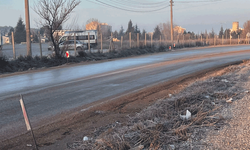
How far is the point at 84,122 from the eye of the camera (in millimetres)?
5602

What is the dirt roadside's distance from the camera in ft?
15.0

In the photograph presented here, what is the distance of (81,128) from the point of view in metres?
5.21

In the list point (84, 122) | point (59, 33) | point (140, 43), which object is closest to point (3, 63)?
point (59, 33)

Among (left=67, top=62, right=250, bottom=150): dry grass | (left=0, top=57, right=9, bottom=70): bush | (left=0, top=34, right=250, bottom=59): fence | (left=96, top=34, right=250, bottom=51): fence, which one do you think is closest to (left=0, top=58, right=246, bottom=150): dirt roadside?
(left=67, top=62, right=250, bottom=150): dry grass

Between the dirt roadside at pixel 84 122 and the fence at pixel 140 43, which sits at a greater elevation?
the fence at pixel 140 43

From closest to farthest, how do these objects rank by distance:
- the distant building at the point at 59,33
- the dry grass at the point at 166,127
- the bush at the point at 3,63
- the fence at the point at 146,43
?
1. the dry grass at the point at 166,127
2. the bush at the point at 3,63
3. the distant building at the point at 59,33
4. the fence at the point at 146,43

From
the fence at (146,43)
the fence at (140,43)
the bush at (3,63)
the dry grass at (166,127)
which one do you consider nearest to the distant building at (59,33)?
the fence at (140,43)

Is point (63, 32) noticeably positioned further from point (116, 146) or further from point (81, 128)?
point (116, 146)

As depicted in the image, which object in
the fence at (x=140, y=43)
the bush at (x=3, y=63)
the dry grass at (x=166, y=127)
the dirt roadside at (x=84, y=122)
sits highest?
the fence at (x=140, y=43)

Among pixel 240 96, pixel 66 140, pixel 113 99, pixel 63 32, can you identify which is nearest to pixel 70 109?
pixel 113 99

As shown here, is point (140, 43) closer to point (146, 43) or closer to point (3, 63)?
point (146, 43)

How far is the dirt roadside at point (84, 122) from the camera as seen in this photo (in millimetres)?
4559

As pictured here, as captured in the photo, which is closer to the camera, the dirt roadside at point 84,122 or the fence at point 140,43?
the dirt roadside at point 84,122

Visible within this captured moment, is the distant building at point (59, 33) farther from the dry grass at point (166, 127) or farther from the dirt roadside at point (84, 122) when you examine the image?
the dry grass at point (166, 127)
